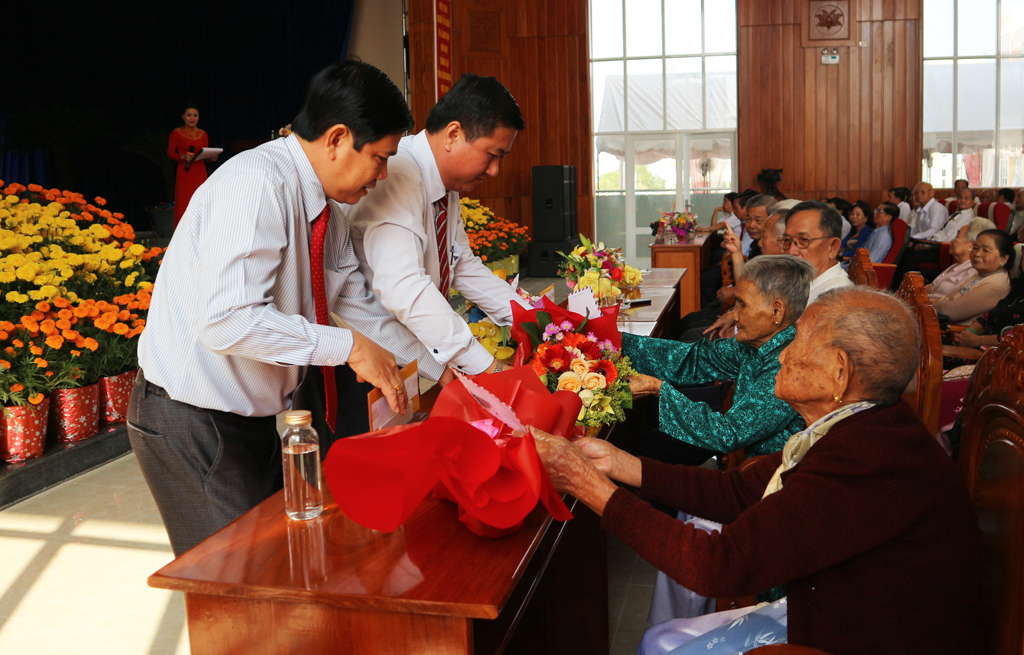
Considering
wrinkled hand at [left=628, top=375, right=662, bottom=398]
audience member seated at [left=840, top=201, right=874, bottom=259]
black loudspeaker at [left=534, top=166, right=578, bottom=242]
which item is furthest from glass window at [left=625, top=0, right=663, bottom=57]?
wrinkled hand at [left=628, top=375, right=662, bottom=398]

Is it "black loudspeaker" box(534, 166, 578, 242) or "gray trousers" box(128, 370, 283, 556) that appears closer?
"gray trousers" box(128, 370, 283, 556)

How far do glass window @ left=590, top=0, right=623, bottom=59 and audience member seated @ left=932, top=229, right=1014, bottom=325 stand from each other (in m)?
9.86

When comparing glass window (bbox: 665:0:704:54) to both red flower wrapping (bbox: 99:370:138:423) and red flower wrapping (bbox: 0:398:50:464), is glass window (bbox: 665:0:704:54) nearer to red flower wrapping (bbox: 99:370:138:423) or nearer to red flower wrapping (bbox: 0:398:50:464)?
red flower wrapping (bbox: 99:370:138:423)

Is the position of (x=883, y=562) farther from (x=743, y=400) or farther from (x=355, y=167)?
(x=355, y=167)

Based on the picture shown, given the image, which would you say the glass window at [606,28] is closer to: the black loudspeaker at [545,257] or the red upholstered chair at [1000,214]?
the black loudspeaker at [545,257]

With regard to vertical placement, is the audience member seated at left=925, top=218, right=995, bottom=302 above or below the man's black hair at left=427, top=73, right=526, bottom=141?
below

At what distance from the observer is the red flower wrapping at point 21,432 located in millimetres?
3379

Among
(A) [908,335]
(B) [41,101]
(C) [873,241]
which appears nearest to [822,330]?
(A) [908,335]

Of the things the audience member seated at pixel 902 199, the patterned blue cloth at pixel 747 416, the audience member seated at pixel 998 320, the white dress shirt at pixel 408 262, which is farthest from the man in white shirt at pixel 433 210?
the audience member seated at pixel 902 199

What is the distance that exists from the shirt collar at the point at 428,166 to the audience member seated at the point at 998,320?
9.79ft

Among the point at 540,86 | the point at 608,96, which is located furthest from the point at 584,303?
the point at 608,96

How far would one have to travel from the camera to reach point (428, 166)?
6.75ft

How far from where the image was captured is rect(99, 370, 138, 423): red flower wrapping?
3.83 metres

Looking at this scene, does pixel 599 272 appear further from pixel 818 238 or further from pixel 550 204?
pixel 550 204
